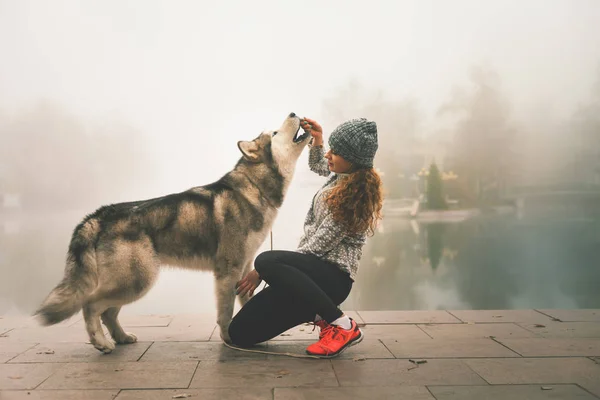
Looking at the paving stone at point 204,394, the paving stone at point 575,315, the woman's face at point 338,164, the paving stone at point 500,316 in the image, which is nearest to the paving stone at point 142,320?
the paving stone at point 204,394

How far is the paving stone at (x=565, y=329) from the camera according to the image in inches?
159

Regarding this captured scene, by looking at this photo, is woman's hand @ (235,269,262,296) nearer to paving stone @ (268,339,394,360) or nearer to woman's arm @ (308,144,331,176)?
paving stone @ (268,339,394,360)

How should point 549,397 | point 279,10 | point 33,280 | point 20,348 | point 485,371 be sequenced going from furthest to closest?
point 279,10 < point 33,280 < point 20,348 < point 485,371 < point 549,397

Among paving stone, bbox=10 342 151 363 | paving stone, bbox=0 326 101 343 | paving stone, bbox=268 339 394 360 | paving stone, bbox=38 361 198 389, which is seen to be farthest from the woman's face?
paving stone, bbox=0 326 101 343

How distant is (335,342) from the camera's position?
10.9ft

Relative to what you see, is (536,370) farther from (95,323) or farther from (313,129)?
(95,323)

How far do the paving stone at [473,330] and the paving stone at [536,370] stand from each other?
666 mm

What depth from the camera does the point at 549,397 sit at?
2.67 meters

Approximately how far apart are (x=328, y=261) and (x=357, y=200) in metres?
0.44

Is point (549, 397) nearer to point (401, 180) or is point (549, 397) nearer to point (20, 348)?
point (20, 348)

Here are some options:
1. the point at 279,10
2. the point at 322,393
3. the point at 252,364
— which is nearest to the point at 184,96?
the point at 279,10

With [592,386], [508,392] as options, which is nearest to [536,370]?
[592,386]

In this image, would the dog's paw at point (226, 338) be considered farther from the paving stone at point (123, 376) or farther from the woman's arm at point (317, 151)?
the woman's arm at point (317, 151)

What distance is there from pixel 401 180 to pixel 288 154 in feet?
8.69
